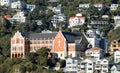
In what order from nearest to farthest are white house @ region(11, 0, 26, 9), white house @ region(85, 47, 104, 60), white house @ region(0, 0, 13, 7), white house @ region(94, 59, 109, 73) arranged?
white house @ region(94, 59, 109, 73)
white house @ region(85, 47, 104, 60)
white house @ region(11, 0, 26, 9)
white house @ region(0, 0, 13, 7)

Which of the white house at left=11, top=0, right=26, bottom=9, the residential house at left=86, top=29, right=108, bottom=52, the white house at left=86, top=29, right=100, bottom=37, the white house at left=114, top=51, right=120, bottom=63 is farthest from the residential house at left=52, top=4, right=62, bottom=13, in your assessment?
the white house at left=114, top=51, right=120, bottom=63

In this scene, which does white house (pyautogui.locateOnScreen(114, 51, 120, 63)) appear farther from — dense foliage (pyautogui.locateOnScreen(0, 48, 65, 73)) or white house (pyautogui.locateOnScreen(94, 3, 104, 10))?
white house (pyautogui.locateOnScreen(94, 3, 104, 10))

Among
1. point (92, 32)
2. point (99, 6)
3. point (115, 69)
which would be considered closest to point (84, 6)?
point (99, 6)

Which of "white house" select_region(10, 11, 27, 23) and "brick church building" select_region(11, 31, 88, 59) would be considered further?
"white house" select_region(10, 11, 27, 23)

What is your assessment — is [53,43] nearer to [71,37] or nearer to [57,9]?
[71,37]

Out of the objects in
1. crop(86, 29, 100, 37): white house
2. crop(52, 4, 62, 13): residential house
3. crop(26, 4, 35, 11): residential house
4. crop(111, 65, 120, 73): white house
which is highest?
crop(111, 65, 120, 73): white house

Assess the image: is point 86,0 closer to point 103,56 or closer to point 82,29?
point 82,29

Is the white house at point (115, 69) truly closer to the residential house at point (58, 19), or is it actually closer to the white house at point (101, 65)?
the white house at point (101, 65)
